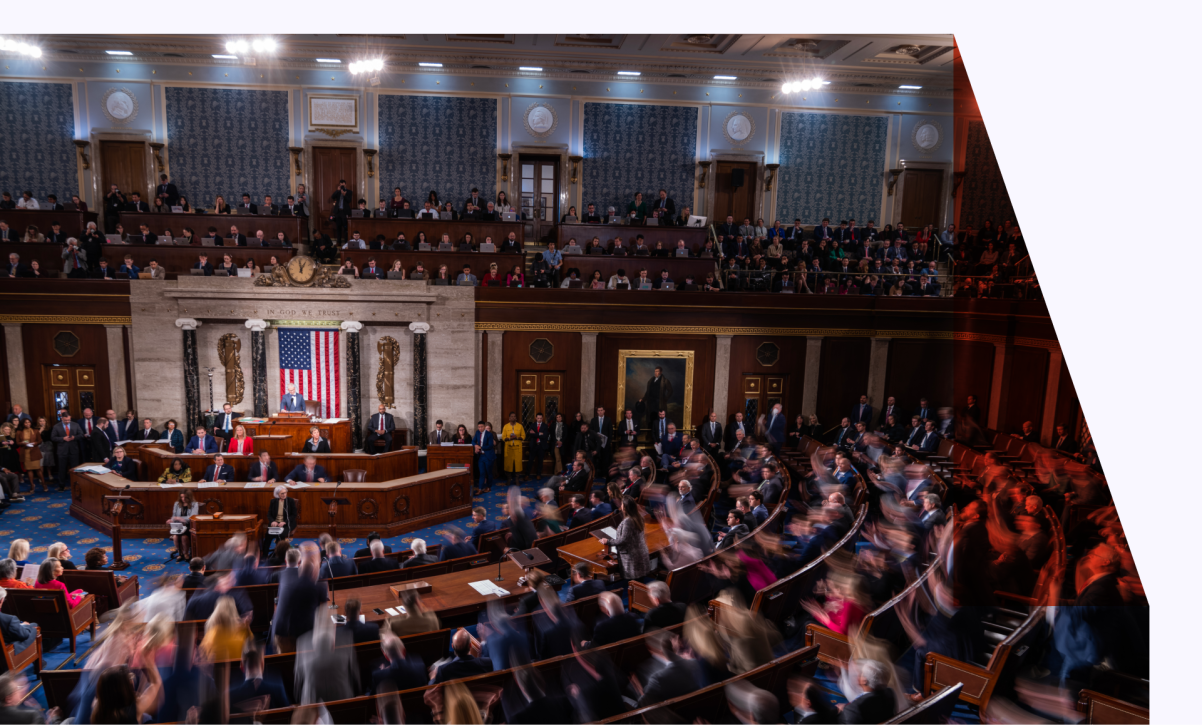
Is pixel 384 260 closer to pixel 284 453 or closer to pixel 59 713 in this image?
pixel 284 453

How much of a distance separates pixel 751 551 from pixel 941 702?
2704 millimetres

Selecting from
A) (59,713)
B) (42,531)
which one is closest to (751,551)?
→ (59,713)

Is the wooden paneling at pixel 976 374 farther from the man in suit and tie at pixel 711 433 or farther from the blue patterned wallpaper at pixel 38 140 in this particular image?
the blue patterned wallpaper at pixel 38 140

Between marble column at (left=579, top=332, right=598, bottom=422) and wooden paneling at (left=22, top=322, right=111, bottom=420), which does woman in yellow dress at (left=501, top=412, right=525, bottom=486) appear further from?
wooden paneling at (left=22, top=322, right=111, bottom=420)

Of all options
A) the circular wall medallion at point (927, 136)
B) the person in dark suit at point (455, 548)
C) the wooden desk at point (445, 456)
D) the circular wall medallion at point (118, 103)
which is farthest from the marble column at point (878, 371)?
the circular wall medallion at point (118, 103)

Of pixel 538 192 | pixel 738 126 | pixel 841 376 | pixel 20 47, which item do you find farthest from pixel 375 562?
pixel 20 47

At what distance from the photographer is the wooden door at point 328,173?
17.2 metres

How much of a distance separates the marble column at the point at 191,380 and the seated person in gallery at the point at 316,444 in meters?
2.98

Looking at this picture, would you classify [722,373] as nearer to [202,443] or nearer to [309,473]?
[309,473]

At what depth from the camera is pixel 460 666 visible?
4773 mm

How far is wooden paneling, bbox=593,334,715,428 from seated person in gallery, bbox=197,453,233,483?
6771mm

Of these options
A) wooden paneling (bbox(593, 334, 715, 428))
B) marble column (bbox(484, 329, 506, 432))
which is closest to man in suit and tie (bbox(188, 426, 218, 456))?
marble column (bbox(484, 329, 506, 432))

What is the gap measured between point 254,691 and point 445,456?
7.29 metres

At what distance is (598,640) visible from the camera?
543 centimetres
